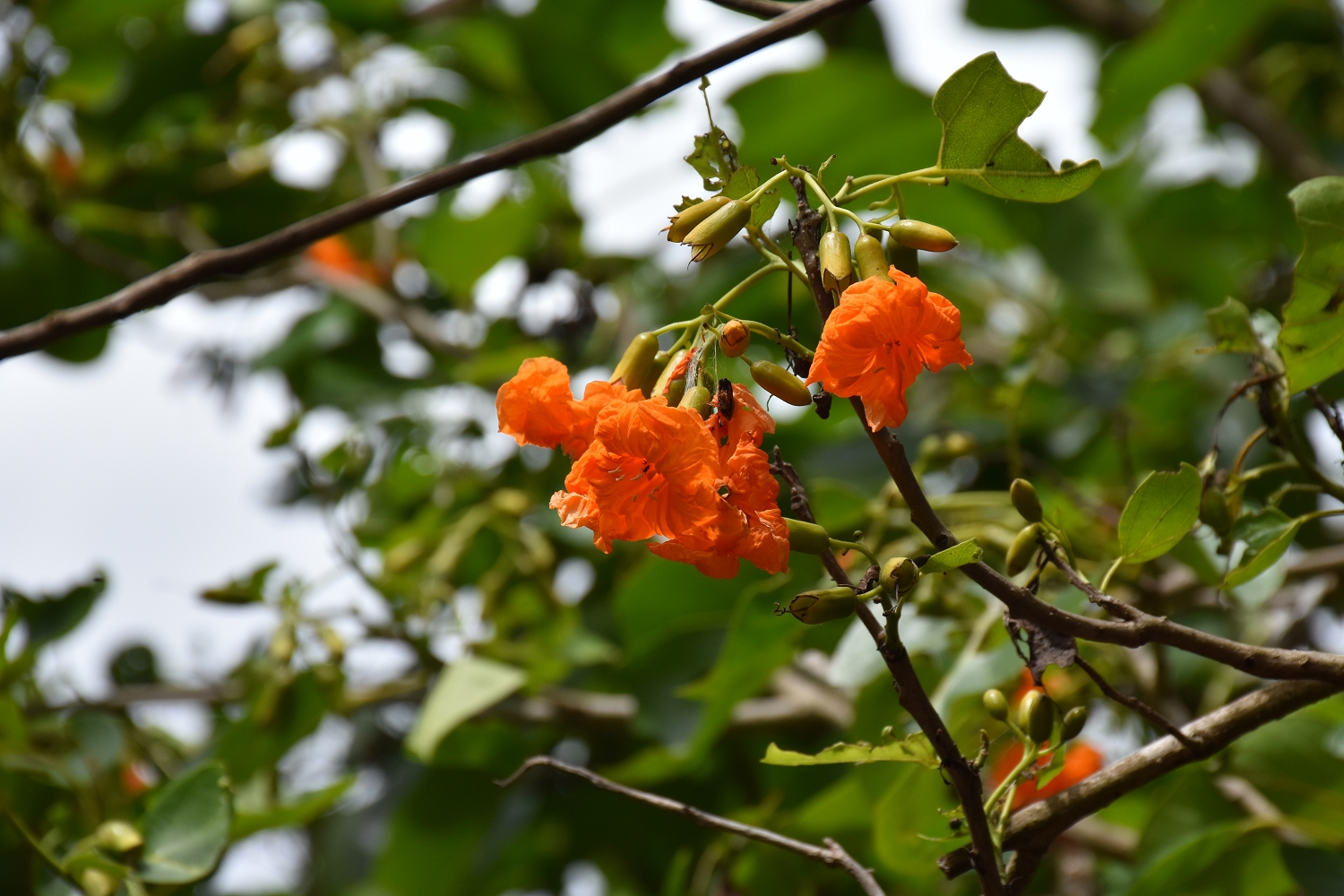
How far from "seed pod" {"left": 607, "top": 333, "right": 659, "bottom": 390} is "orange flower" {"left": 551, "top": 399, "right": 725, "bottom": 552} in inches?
2.0

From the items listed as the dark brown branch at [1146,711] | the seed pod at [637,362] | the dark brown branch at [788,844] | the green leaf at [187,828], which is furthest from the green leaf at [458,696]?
the dark brown branch at [1146,711]

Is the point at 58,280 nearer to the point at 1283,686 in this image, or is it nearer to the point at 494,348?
the point at 494,348

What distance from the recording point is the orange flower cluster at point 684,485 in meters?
0.65

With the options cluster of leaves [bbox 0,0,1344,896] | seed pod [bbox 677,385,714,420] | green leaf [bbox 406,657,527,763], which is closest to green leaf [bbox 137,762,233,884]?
cluster of leaves [bbox 0,0,1344,896]

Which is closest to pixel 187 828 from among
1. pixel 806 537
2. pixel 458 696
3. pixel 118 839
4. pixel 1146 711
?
pixel 118 839

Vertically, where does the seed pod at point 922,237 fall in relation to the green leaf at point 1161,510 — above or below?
above

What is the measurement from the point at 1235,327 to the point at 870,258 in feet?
1.42

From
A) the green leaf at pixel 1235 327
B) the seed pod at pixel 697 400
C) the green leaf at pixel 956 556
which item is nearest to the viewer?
the green leaf at pixel 956 556

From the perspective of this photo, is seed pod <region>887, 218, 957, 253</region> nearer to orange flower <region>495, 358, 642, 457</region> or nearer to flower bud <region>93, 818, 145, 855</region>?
orange flower <region>495, 358, 642, 457</region>

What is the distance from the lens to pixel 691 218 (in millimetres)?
676

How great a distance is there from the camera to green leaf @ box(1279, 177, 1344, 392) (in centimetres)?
81

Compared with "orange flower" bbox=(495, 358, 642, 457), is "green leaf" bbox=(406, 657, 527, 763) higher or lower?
lower

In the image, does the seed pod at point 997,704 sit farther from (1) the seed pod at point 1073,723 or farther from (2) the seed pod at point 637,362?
(2) the seed pod at point 637,362

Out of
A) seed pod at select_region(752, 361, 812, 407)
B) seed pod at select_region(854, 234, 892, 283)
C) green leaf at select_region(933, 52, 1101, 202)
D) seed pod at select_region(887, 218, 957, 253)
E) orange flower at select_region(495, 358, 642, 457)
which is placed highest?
green leaf at select_region(933, 52, 1101, 202)
